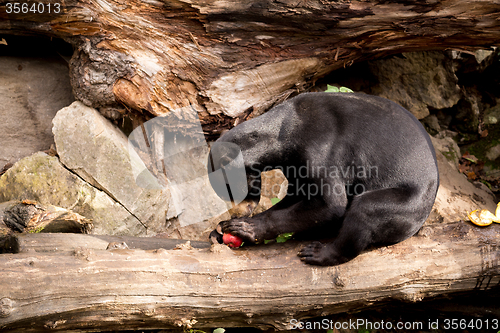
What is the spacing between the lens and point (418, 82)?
707cm

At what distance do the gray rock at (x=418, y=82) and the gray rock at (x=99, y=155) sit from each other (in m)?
4.37

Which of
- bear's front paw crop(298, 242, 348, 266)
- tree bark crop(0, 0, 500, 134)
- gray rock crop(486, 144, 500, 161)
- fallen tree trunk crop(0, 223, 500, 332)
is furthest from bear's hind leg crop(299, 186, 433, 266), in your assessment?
gray rock crop(486, 144, 500, 161)

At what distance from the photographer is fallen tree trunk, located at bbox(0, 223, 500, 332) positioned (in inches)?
119

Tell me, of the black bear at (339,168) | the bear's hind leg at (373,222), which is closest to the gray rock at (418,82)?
the black bear at (339,168)

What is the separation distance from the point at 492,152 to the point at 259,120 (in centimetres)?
529

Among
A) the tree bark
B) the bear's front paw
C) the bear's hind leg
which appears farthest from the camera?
the tree bark

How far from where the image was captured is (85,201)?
5.12 metres

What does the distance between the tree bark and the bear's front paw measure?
2.60m

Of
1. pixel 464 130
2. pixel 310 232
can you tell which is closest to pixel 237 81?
pixel 310 232

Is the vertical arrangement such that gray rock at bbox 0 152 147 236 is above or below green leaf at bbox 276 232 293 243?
below

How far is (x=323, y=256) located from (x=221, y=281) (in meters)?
0.98

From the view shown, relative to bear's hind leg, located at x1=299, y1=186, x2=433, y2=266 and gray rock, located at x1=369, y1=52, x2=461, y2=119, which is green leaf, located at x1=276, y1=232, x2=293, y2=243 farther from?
gray rock, located at x1=369, y1=52, x2=461, y2=119

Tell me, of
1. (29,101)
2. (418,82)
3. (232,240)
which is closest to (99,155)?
(29,101)

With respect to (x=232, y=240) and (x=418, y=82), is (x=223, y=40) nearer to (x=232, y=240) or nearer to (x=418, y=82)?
(x=232, y=240)
